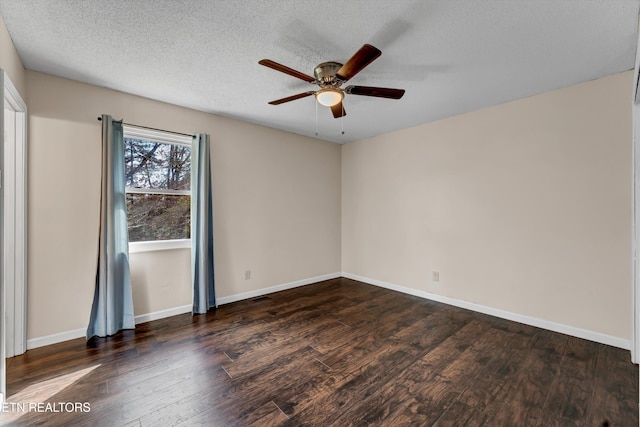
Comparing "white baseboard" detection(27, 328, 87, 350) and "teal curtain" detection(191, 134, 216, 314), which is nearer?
"white baseboard" detection(27, 328, 87, 350)

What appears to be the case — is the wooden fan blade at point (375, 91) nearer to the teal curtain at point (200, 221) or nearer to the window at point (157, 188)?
the teal curtain at point (200, 221)

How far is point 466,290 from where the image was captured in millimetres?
3404

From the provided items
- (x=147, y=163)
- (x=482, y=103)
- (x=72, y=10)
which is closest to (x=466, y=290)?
(x=482, y=103)

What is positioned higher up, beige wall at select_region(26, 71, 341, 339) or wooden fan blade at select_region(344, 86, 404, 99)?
wooden fan blade at select_region(344, 86, 404, 99)

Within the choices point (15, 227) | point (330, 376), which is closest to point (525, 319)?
point (330, 376)

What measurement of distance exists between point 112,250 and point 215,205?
1172mm

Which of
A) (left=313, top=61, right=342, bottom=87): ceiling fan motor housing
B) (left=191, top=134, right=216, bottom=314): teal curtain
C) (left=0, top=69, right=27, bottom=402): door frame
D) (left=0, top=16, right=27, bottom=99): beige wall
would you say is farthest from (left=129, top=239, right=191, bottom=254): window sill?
(left=313, top=61, right=342, bottom=87): ceiling fan motor housing

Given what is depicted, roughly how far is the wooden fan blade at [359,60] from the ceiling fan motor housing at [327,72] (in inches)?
7.6

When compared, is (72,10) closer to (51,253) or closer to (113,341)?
(51,253)

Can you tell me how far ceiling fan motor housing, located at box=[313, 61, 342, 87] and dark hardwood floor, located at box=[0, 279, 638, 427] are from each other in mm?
2252

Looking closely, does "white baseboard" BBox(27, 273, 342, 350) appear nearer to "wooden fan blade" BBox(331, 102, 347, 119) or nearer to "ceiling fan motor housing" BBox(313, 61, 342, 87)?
"wooden fan blade" BBox(331, 102, 347, 119)

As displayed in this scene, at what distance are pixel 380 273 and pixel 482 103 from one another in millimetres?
2707

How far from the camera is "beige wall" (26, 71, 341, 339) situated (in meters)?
2.44

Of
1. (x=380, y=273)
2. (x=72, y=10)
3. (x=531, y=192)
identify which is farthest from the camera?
(x=380, y=273)
